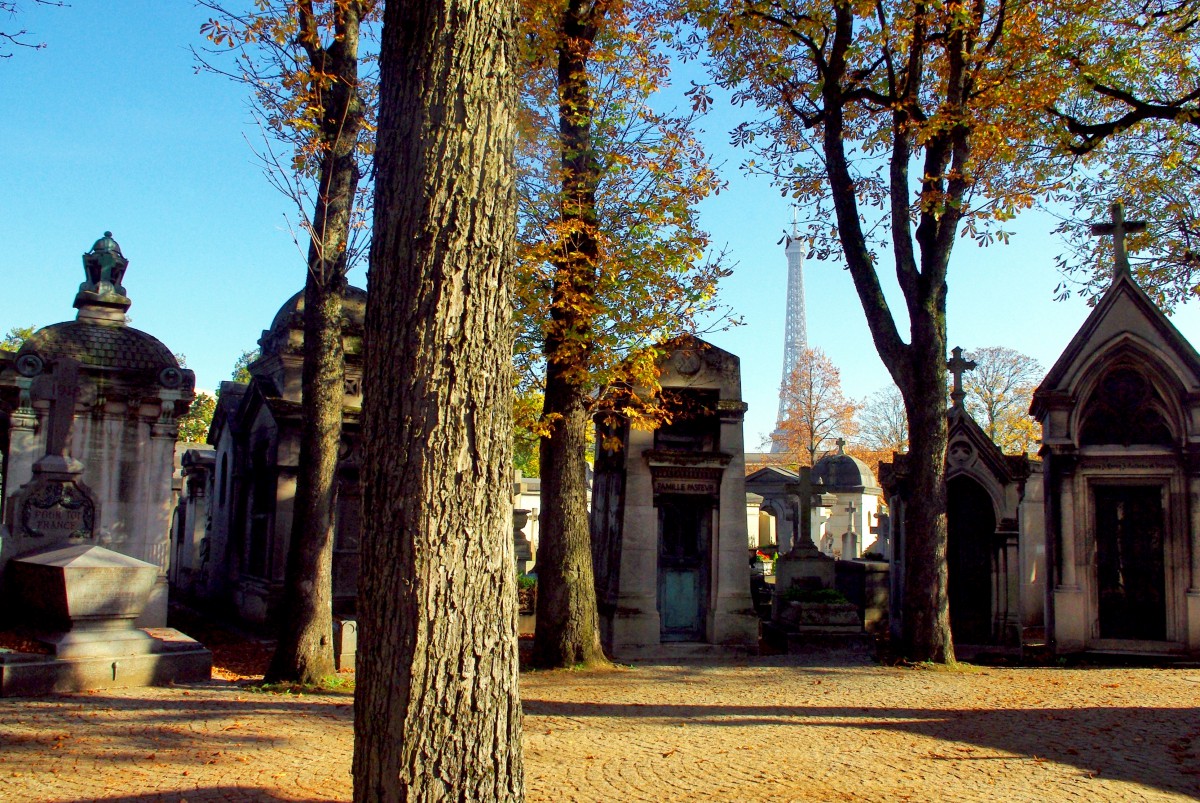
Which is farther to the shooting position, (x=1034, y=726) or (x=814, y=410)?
(x=814, y=410)

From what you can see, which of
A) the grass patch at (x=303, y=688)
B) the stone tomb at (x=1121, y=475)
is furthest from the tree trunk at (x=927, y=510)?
the grass patch at (x=303, y=688)

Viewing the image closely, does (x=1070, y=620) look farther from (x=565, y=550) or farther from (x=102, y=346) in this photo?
(x=102, y=346)

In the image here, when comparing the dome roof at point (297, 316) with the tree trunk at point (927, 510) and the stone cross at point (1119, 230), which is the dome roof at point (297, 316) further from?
the stone cross at point (1119, 230)

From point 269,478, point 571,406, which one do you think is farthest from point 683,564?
point 269,478

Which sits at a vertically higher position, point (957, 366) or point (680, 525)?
point (957, 366)

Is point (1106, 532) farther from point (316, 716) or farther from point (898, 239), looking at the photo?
point (316, 716)

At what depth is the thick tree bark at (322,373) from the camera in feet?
31.2

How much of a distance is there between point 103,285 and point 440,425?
12980 millimetres

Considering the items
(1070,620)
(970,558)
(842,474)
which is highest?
(842,474)

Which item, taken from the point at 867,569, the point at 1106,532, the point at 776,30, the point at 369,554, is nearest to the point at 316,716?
the point at 369,554

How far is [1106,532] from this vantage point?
44.1 ft

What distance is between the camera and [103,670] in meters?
8.63

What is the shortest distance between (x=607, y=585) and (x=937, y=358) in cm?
536

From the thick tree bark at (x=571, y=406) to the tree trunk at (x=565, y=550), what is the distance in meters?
0.01
